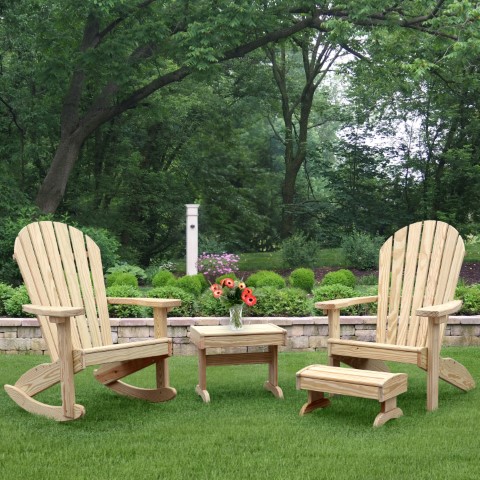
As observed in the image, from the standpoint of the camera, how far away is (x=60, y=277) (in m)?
4.41

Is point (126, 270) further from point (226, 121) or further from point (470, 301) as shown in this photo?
point (226, 121)

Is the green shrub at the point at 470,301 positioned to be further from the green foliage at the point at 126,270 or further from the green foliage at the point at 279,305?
the green foliage at the point at 126,270

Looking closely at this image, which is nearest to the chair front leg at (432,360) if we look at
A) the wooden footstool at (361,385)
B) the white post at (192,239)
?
the wooden footstool at (361,385)

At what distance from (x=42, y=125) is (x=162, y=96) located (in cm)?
268

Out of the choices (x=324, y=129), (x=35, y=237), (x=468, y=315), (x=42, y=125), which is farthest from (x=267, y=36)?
(x=324, y=129)

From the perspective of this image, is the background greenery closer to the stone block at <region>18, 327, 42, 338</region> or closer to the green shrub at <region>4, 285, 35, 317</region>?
the green shrub at <region>4, 285, 35, 317</region>

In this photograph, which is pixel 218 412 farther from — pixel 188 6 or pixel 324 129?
pixel 324 129

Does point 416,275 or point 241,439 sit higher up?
point 416,275

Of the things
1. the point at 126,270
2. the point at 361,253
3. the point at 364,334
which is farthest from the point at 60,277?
the point at 361,253

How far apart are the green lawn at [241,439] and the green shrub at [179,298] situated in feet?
5.08

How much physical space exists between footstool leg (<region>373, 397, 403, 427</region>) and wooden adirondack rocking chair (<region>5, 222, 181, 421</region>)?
1257 mm

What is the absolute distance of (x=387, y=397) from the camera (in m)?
3.78

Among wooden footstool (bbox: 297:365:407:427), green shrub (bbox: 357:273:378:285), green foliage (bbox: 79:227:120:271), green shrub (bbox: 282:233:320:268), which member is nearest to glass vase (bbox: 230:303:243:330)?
wooden footstool (bbox: 297:365:407:427)

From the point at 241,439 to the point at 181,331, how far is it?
8.07 ft
